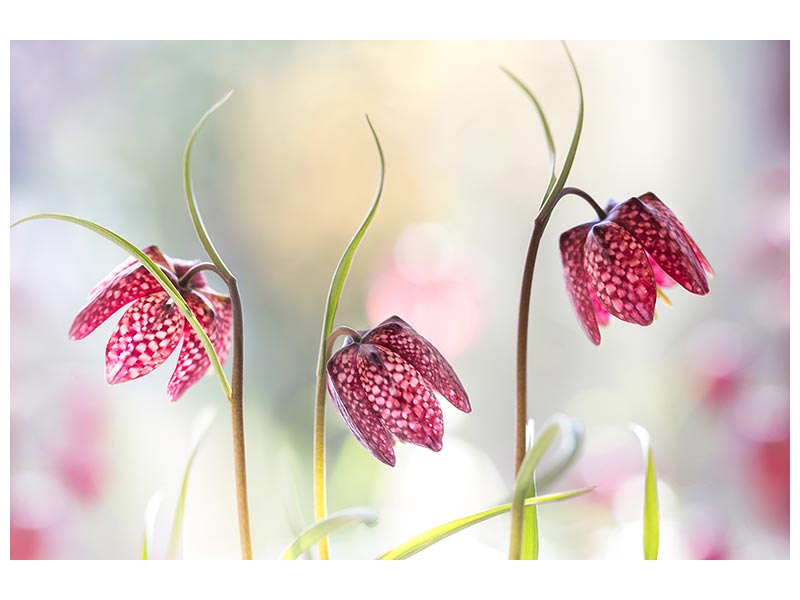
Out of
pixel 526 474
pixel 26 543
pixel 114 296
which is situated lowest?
pixel 26 543

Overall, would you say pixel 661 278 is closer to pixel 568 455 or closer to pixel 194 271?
pixel 568 455

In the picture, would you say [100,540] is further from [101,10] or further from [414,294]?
[101,10]

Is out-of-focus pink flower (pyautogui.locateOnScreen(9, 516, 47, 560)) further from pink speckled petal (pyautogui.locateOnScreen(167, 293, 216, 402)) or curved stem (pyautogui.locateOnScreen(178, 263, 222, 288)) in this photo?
curved stem (pyautogui.locateOnScreen(178, 263, 222, 288))

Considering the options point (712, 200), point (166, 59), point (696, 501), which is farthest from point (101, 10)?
point (696, 501)

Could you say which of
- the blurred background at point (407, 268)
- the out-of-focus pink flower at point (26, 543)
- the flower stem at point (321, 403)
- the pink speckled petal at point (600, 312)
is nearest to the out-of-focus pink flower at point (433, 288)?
the blurred background at point (407, 268)

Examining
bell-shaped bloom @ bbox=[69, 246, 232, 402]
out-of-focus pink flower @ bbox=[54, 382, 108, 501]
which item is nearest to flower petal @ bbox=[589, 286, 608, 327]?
bell-shaped bloom @ bbox=[69, 246, 232, 402]

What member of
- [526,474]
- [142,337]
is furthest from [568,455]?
[142,337]
